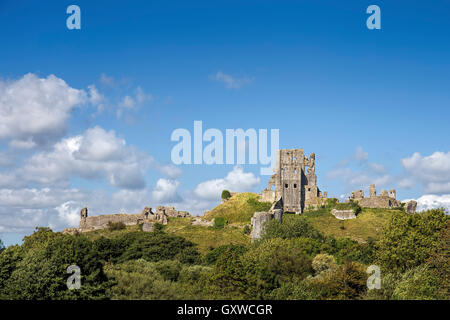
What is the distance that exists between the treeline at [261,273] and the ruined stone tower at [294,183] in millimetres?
33601

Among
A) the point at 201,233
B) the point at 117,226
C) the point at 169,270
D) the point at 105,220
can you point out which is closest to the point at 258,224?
the point at 201,233

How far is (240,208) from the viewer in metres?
97.3

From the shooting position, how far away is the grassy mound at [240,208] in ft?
310

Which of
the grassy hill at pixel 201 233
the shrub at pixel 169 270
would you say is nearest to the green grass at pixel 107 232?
the grassy hill at pixel 201 233

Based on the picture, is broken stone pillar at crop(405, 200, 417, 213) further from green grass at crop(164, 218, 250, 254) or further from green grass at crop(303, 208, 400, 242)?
green grass at crop(164, 218, 250, 254)

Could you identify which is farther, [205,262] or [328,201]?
[328,201]

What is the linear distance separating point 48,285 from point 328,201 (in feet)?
208

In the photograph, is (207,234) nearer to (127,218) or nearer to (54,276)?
(127,218)

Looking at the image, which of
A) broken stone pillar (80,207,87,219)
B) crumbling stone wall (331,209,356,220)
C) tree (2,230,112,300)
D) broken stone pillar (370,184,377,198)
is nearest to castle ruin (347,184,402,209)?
broken stone pillar (370,184,377,198)

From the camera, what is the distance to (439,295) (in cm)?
4491

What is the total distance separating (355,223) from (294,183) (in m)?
14.4

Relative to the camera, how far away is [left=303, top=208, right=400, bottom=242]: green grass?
277 ft
